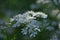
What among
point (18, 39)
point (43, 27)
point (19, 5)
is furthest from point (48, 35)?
point (19, 5)

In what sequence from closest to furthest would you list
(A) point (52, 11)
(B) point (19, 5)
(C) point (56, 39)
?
(C) point (56, 39)
(A) point (52, 11)
(B) point (19, 5)

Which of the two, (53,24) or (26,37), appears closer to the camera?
(26,37)

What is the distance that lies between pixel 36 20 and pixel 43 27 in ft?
1.14

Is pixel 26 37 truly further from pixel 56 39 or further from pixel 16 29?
pixel 56 39

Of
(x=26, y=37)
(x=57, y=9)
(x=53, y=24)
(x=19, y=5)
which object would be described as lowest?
(x=26, y=37)

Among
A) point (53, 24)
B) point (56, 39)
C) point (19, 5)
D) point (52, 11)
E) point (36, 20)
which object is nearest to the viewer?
point (36, 20)

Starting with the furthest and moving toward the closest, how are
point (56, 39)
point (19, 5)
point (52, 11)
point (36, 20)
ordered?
point (19, 5)
point (52, 11)
point (56, 39)
point (36, 20)

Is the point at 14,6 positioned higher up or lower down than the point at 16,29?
higher up

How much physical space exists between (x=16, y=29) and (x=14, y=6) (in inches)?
74.9

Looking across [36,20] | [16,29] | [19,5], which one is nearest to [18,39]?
[16,29]

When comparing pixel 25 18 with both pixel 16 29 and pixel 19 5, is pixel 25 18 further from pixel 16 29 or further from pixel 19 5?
pixel 19 5

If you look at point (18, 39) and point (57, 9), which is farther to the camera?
point (57, 9)

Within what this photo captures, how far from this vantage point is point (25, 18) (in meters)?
2.87

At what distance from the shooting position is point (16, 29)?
119 inches
